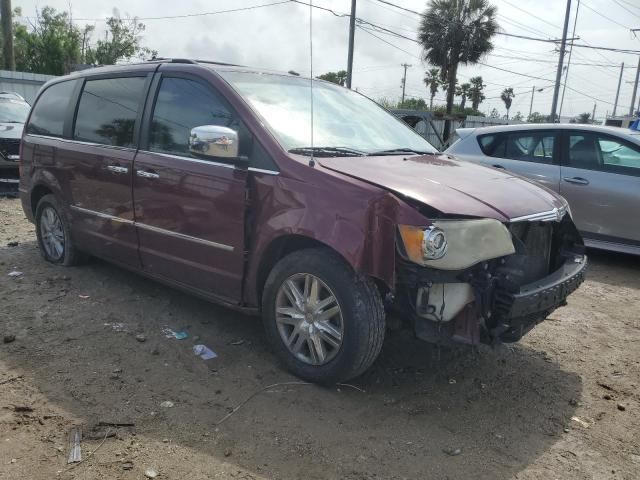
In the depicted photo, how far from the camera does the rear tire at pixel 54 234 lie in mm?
5211

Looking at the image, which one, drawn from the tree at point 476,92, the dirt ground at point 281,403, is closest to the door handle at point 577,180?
the dirt ground at point 281,403

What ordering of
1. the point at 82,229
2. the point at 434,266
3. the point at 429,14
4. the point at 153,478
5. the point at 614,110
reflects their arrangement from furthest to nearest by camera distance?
the point at 614,110, the point at 429,14, the point at 82,229, the point at 434,266, the point at 153,478

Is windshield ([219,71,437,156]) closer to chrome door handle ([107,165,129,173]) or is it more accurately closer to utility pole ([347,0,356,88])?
chrome door handle ([107,165,129,173])

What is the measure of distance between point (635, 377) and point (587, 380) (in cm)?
35

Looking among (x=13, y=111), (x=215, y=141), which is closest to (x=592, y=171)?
(x=215, y=141)

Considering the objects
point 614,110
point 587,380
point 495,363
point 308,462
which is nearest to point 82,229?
point 308,462

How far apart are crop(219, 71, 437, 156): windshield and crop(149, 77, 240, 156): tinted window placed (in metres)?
0.18

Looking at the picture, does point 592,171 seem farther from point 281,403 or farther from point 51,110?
point 51,110

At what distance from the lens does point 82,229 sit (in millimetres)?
4906

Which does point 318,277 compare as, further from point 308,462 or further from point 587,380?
point 587,380

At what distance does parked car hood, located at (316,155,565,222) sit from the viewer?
9.76 ft

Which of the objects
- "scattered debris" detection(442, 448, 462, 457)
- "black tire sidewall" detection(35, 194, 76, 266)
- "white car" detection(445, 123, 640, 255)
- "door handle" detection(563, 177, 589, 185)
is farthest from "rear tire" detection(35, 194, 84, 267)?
"door handle" detection(563, 177, 589, 185)

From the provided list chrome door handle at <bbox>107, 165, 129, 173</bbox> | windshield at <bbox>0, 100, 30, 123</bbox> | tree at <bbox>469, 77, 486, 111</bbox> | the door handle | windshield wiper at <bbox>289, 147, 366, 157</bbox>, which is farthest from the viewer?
tree at <bbox>469, 77, 486, 111</bbox>

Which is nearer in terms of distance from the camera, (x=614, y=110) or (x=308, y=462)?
(x=308, y=462)
